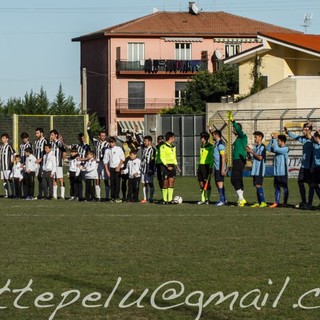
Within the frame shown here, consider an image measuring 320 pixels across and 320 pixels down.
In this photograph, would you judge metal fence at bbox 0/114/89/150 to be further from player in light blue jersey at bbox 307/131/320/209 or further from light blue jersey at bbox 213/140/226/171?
player in light blue jersey at bbox 307/131/320/209

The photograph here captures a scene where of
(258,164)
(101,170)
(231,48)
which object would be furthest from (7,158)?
Result: (231,48)

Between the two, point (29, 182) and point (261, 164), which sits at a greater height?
point (261, 164)

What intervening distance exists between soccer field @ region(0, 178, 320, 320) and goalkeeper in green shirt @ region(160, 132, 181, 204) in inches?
174

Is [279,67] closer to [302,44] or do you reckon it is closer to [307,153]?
[302,44]

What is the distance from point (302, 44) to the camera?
207 ft

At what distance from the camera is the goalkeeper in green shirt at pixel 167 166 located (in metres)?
29.0

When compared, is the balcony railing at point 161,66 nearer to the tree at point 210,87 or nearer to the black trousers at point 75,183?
the tree at point 210,87

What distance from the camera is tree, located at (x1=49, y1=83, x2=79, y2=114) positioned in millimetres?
73062

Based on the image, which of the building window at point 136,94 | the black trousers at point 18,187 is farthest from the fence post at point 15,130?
the building window at point 136,94

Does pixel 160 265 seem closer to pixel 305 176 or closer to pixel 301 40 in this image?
pixel 305 176

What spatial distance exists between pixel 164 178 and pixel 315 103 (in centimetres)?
3037

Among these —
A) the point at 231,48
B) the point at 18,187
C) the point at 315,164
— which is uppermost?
the point at 231,48

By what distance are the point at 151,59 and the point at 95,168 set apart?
6145 cm

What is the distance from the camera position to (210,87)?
266 ft
